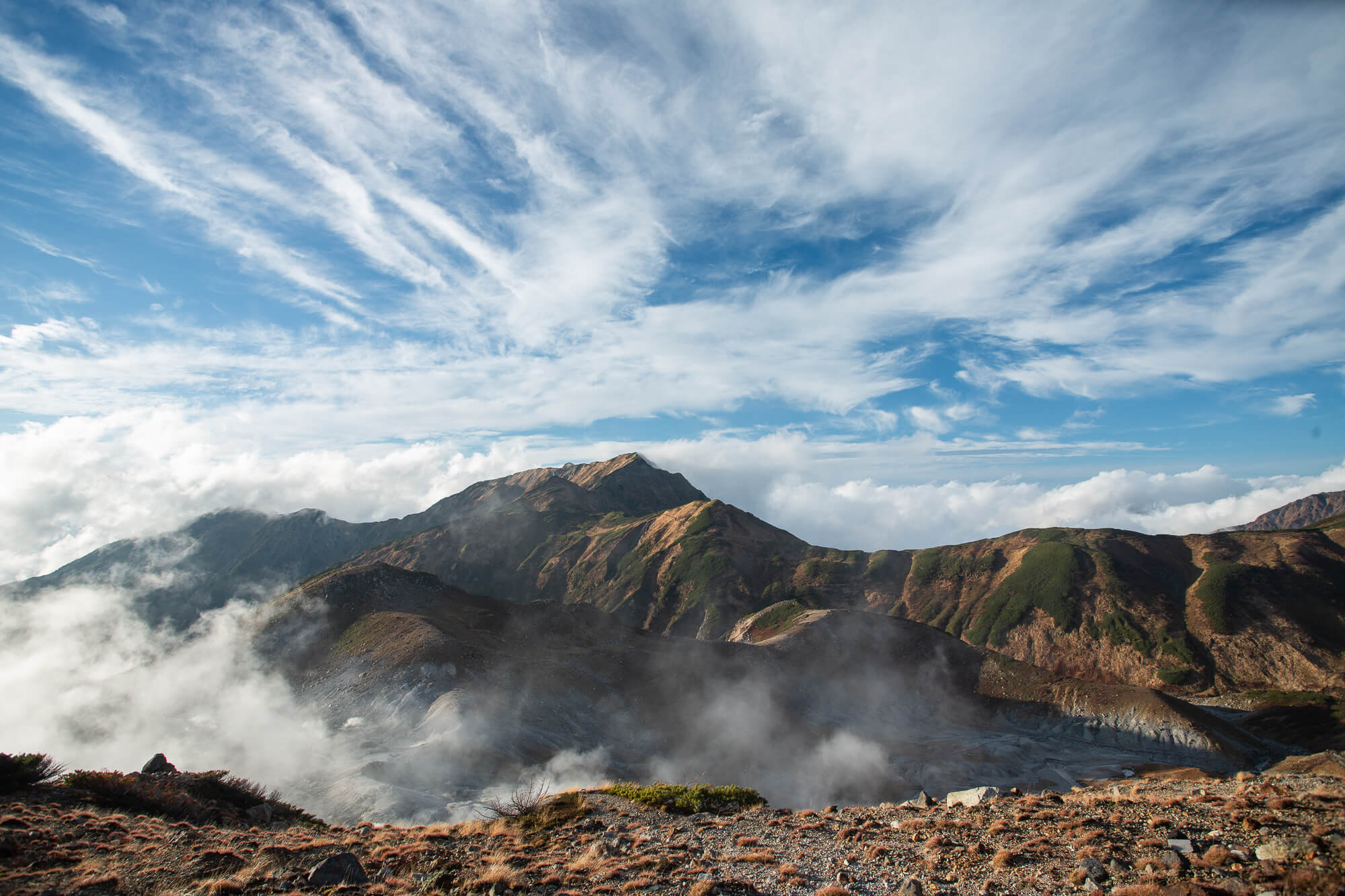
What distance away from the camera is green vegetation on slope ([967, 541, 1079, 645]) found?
487 ft

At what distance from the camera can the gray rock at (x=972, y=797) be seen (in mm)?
21453

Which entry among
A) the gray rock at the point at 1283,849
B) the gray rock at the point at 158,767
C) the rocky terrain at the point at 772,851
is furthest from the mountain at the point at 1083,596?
the gray rock at the point at 1283,849

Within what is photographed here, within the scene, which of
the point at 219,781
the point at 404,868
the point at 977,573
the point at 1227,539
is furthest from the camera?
the point at 977,573

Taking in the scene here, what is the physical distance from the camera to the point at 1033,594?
506ft

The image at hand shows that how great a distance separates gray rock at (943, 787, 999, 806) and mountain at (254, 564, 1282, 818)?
3327 cm

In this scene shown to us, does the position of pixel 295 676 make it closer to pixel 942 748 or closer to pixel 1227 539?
pixel 942 748

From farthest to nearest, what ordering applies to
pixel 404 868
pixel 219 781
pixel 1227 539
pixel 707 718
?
pixel 1227 539 < pixel 707 718 < pixel 219 781 < pixel 404 868

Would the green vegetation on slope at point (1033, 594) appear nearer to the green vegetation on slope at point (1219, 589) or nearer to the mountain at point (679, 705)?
the green vegetation on slope at point (1219, 589)

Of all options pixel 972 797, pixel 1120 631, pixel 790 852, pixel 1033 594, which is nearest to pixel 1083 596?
pixel 1033 594

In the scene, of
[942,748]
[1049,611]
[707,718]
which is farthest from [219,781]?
[1049,611]

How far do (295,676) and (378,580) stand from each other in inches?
842

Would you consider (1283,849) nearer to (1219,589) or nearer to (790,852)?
(790,852)

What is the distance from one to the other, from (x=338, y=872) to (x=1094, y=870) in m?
17.6

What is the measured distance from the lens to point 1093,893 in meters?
11.9
